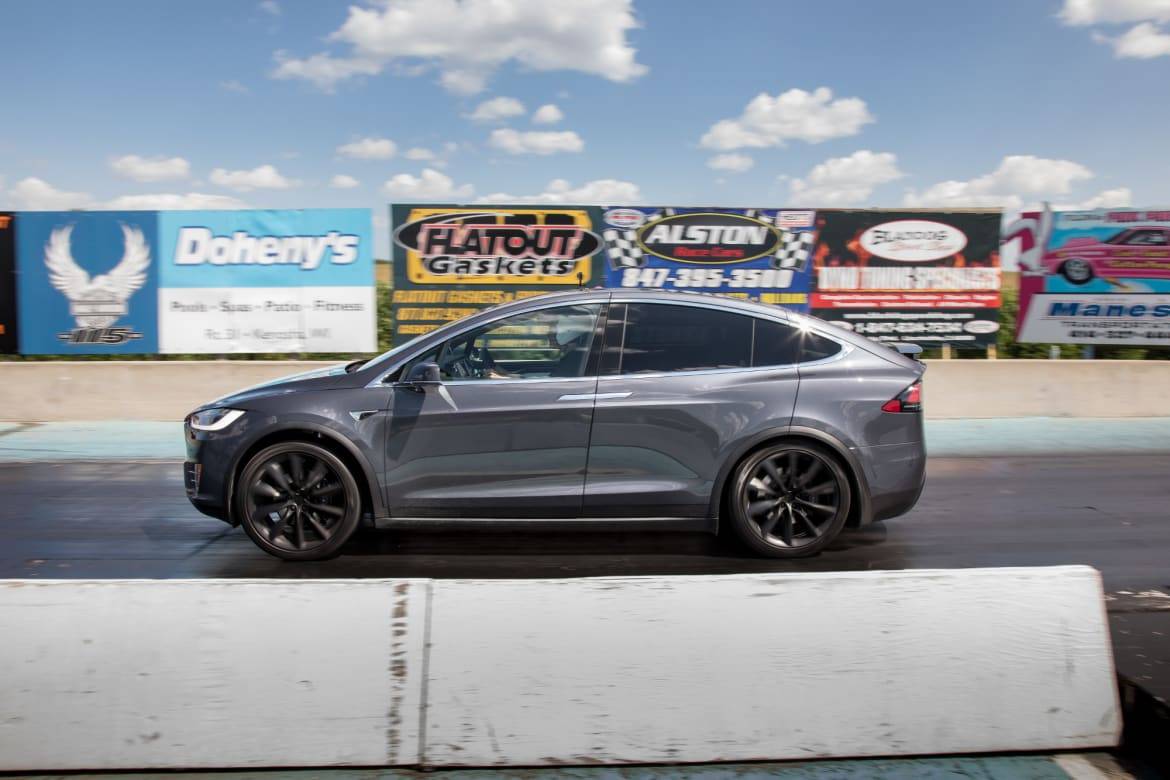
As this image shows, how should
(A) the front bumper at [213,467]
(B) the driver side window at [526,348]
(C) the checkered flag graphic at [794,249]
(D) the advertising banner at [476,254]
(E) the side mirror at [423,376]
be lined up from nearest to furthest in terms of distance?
1. (E) the side mirror at [423,376]
2. (A) the front bumper at [213,467]
3. (B) the driver side window at [526,348]
4. (D) the advertising banner at [476,254]
5. (C) the checkered flag graphic at [794,249]

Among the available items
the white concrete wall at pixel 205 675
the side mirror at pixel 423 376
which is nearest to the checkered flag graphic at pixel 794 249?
the side mirror at pixel 423 376

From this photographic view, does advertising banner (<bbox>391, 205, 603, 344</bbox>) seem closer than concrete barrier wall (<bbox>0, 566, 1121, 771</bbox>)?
No

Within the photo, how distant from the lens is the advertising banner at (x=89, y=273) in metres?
11.7

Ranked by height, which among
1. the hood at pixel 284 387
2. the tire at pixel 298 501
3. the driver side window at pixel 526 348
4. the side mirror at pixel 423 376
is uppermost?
the driver side window at pixel 526 348

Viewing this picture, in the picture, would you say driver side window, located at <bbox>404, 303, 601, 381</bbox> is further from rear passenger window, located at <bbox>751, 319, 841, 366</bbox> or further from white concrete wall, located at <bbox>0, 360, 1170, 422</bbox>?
white concrete wall, located at <bbox>0, 360, 1170, 422</bbox>

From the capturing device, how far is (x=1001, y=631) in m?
3.33

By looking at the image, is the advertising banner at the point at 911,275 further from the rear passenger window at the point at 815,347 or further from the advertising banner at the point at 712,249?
the rear passenger window at the point at 815,347

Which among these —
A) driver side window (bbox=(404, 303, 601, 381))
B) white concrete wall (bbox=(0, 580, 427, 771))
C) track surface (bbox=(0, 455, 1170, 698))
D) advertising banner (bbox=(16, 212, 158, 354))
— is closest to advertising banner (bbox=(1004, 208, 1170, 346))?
track surface (bbox=(0, 455, 1170, 698))

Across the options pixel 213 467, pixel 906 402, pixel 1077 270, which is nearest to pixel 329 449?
pixel 213 467

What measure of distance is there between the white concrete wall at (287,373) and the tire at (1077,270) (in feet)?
3.74

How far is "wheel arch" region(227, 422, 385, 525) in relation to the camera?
539cm

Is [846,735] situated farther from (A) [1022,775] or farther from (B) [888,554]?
(B) [888,554]

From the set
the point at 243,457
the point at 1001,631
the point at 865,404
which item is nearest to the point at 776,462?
the point at 865,404

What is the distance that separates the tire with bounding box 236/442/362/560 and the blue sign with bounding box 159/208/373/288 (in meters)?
6.62
